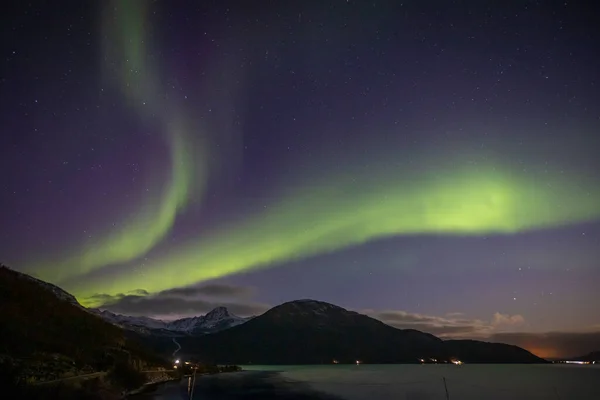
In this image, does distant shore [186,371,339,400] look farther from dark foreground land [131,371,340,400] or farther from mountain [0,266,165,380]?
mountain [0,266,165,380]

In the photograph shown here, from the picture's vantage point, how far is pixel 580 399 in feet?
350

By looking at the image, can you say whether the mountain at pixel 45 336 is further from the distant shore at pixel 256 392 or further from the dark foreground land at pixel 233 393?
the distant shore at pixel 256 392

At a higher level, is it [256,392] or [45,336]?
[45,336]

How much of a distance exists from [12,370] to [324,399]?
63.6m

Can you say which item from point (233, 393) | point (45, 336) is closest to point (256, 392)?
point (233, 393)

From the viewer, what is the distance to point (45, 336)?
74250 millimetres

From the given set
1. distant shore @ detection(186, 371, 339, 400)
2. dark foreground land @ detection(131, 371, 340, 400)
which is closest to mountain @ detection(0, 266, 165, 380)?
dark foreground land @ detection(131, 371, 340, 400)

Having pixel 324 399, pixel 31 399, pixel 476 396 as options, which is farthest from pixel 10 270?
pixel 476 396

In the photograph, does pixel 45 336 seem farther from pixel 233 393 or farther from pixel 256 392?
pixel 256 392

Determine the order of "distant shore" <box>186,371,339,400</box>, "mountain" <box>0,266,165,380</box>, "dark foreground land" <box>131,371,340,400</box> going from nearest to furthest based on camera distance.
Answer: "mountain" <box>0,266,165,380</box>
"dark foreground land" <box>131,371,340,400</box>
"distant shore" <box>186,371,339,400</box>

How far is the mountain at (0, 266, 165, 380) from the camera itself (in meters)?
54.6

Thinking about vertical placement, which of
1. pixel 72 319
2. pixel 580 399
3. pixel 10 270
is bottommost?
pixel 580 399

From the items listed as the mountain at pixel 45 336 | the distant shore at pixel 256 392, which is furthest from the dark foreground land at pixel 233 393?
the mountain at pixel 45 336

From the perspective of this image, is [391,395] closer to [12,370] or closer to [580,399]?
[580,399]
